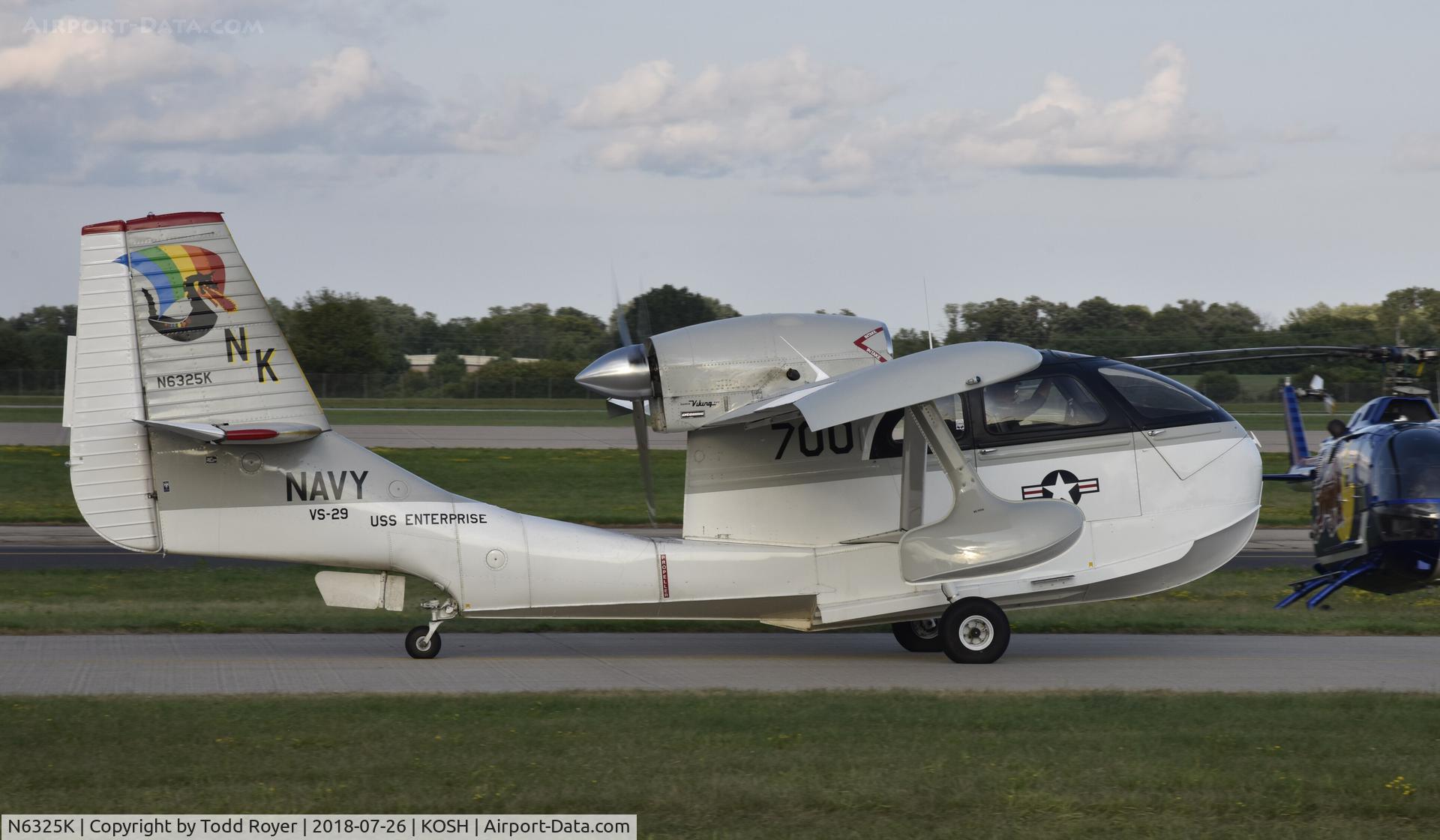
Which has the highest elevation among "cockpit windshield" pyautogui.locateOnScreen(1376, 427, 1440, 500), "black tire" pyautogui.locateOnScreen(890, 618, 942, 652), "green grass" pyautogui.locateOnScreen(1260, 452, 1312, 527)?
"cockpit windshield" pyautogui.locateOnScreen(1376, 427, 1440, 500)

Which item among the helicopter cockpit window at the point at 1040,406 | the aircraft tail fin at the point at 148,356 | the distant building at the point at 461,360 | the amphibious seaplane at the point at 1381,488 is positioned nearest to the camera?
the aircraft tail fin at the point at 148,356

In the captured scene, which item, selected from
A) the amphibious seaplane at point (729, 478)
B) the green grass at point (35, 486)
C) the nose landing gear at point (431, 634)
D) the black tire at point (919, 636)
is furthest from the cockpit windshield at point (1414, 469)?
the green grass at point (35, 486)

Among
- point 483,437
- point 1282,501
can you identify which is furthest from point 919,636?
point 483,437

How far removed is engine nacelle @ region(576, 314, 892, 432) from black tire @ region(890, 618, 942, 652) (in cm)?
288

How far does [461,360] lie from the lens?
6612 centimetres

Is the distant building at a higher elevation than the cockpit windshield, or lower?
higher

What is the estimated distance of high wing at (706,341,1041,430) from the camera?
10.3 metres

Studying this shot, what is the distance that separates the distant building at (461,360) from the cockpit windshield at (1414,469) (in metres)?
54.3

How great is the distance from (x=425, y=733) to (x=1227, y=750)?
204 inches

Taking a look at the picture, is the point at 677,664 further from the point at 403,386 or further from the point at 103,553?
the point at 403,386

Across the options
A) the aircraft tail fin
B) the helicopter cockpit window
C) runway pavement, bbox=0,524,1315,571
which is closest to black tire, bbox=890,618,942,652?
the helicopter cockpit window

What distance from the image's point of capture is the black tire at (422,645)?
12062mm

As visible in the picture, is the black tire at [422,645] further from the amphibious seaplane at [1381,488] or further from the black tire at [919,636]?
the amphibious seaplane at [1381,488]

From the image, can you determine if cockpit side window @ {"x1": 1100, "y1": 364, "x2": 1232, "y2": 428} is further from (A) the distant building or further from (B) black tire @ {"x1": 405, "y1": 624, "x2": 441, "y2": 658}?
(A) the distant building
